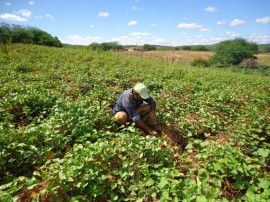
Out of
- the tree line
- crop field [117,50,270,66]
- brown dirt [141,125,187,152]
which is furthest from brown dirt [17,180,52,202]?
the tree line

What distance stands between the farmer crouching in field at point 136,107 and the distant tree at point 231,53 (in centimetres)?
4733

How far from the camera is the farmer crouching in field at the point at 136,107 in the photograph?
14.5 feet

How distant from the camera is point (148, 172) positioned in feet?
9.73

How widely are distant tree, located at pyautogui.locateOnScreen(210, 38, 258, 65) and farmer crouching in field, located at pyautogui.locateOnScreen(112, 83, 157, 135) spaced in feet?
155

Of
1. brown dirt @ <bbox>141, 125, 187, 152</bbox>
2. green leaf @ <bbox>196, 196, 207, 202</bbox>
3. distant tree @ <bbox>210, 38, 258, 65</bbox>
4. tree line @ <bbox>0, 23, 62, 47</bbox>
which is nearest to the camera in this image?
green leaf @ <bbox>196, 196, 207, 202</bbox>

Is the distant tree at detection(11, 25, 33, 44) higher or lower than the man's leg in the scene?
higher

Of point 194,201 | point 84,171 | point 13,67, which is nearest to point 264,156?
point 194,201

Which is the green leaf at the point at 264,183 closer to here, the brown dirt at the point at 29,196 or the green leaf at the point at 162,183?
the green leaf at the point at 162,183

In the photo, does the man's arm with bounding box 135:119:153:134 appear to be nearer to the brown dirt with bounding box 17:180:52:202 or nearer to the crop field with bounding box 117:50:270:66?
the brown dirt with bounding box 17:180:52:202

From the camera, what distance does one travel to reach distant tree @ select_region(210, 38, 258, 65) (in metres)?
49.0

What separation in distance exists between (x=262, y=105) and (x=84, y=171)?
6.30 meters

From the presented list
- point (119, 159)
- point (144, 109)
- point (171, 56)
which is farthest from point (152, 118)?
point (171, 56)

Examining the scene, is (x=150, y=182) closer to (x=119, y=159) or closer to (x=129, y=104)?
(x=119, y=159)

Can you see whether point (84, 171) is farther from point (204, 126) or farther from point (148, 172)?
point (204, 126)
